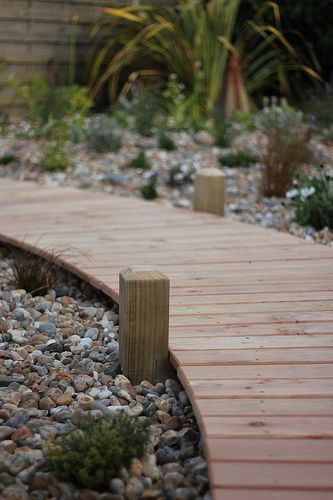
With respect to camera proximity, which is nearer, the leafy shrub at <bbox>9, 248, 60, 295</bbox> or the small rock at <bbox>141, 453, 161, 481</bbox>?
the small rock at <bbox>141, 453, 161, 481</bbox>

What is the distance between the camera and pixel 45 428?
2318 millimetres

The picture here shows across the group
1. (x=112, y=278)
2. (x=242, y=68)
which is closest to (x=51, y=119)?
(x=242, y=68)

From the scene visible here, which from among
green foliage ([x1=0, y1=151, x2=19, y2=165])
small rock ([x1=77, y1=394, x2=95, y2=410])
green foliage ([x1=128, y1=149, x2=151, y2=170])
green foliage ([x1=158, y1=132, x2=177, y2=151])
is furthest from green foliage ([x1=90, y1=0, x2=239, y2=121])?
small rock ([x1=77, y1=394, x2=95, y2=410])

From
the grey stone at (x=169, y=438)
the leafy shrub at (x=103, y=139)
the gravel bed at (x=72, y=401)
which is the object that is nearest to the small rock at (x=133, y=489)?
the gravel bed at (x=72, y=401)

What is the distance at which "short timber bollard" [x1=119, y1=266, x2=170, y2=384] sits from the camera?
2607 mm

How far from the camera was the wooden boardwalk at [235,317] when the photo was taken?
1.97m

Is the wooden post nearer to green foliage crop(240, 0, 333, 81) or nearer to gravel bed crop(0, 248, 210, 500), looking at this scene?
gravel bed crop(0, 248, 210, 500)

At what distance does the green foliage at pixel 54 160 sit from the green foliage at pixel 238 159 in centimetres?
119

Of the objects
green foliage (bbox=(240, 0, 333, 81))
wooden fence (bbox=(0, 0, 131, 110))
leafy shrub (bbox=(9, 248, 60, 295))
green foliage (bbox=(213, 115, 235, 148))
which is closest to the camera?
leafy shrub (bbox=(9, 248, 60, 295))

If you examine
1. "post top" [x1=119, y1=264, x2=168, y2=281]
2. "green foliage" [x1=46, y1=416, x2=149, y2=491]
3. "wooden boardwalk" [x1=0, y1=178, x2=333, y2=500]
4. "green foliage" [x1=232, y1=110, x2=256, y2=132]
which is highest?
"green foliage" [x1=232, y1=110, x2=256, y2=132]

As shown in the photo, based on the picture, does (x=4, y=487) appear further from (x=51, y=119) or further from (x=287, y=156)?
(x=51, y=119)

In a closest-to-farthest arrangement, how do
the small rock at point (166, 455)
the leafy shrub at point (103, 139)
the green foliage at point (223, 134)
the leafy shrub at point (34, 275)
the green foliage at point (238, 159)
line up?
the small rock at point (166, 455), the leafy shrub at point (34, 275), the green foliage at point (238, 159), the leafy shrub at point (103, 139), the green foliage at point (223, 134)

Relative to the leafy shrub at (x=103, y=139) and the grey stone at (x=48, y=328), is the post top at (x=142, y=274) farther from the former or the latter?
the leafy shrub at (x=103, y=139)

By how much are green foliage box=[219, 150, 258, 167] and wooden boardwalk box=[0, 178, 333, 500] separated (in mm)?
1531
